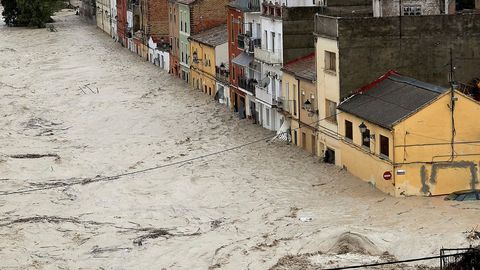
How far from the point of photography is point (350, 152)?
171 feet

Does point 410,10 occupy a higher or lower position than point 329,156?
higher

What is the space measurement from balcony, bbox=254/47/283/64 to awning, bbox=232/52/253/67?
5.25ft

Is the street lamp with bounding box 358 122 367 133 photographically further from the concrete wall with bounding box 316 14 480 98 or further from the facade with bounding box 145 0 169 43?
the facade with bounding box 145 0 169 43

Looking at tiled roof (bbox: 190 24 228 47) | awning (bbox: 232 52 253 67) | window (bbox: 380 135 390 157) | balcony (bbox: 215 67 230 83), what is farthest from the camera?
tiled roof (bbox: 190 24 228 47)

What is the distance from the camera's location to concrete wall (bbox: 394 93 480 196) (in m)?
47.0

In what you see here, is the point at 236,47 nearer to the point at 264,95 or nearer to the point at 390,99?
the point at 264,95

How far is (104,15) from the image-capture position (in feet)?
487

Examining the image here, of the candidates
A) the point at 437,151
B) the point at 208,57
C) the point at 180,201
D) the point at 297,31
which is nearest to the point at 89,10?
the point at 208,57

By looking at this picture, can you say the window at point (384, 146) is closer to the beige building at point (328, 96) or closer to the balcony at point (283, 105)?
the beige building at point (328, 96)

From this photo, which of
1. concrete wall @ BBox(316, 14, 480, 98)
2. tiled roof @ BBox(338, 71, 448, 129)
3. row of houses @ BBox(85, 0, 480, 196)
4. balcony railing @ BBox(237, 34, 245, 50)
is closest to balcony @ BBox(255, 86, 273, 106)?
row of houses @ BBox(85, 0, 480, 196)

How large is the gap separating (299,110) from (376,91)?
8173 millimetres

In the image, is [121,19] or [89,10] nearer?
[121,19]

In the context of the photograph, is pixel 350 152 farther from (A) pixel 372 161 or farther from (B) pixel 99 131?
(B) pixel 99 131

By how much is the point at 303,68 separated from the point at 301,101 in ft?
7.45
